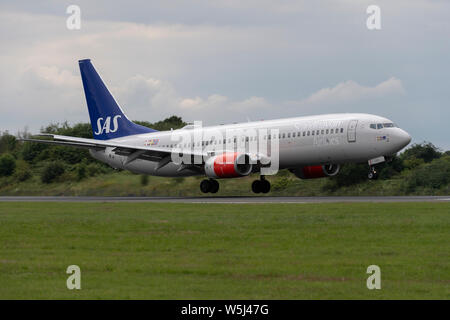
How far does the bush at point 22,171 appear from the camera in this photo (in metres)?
57.8

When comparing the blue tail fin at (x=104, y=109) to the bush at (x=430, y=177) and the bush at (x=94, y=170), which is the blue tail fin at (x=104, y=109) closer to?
the bush at (x=94, y=170)

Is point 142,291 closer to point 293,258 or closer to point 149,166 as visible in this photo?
point 293,258

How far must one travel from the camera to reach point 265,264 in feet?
47.0

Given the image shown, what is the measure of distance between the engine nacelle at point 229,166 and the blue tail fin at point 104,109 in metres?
11.5

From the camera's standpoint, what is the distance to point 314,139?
3975cm

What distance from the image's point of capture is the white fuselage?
38.2 m

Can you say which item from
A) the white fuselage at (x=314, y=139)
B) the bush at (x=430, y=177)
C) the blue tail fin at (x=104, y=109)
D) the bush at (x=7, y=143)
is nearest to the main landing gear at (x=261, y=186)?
the white fuselage at (x=314, y=139)

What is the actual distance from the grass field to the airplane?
12.4 metres

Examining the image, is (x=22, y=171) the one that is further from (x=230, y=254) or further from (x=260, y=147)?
(x=230, y=254)

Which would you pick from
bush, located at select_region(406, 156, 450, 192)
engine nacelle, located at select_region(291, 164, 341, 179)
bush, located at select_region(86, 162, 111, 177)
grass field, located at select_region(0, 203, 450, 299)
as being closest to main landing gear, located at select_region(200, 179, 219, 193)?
engine nacelle, located at select_region(291, 164, 341, 179)

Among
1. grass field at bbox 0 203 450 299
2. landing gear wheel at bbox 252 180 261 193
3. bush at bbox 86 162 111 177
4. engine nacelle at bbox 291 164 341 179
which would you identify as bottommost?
grass field at bbox 0 203 450 299

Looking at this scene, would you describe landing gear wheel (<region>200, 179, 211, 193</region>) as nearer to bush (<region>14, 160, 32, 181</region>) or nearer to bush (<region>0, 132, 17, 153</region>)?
bush (<region>14, 160, 32, 181</region>)
